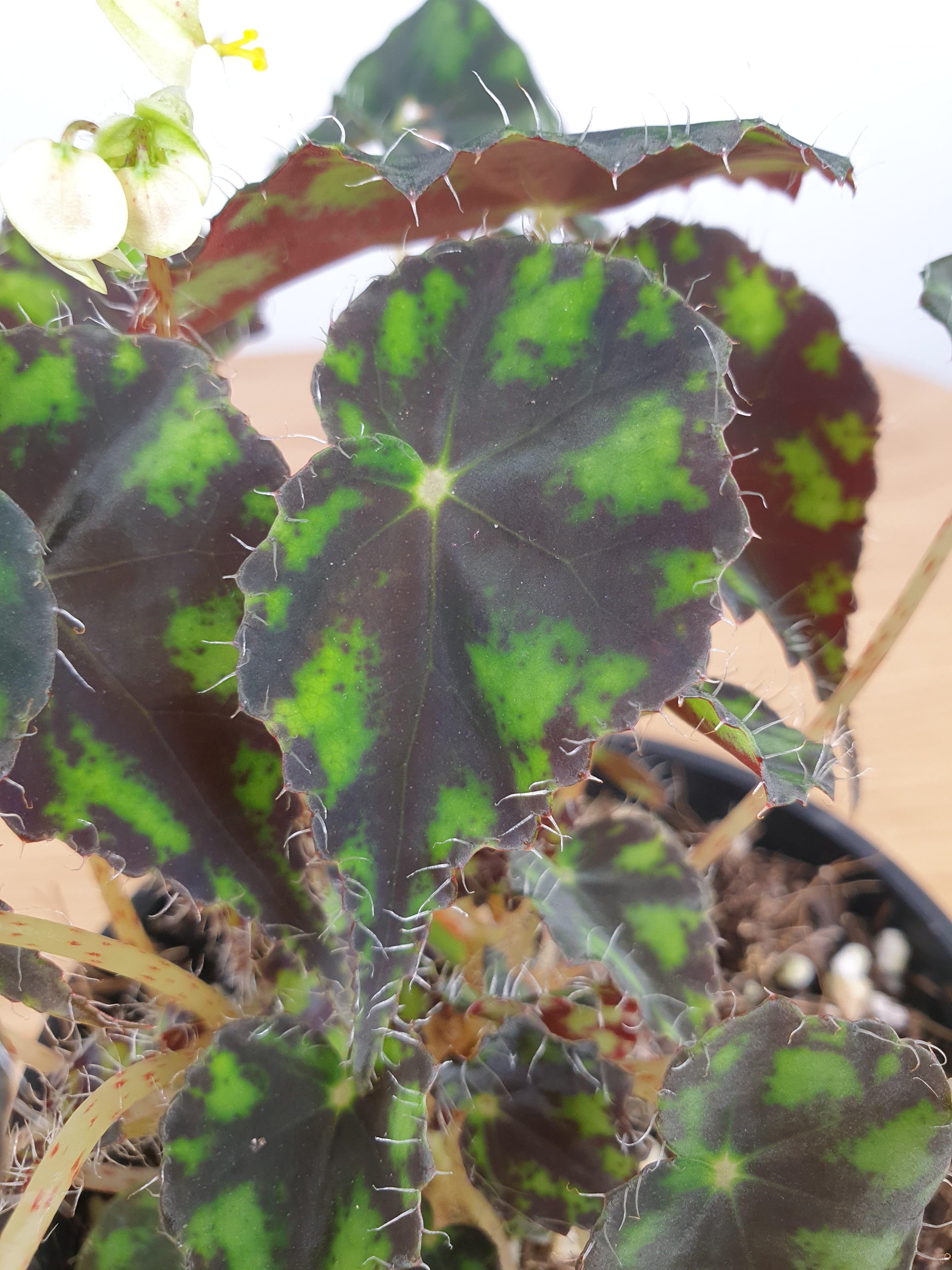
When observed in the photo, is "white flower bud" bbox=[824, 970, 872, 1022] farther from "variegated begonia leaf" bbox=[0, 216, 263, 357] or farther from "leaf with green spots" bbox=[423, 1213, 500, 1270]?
"variegated begonia leaf" bbox=[0, 216, 263, 357]

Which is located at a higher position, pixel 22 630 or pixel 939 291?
pixel 939 291

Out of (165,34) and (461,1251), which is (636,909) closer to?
(461,1251)

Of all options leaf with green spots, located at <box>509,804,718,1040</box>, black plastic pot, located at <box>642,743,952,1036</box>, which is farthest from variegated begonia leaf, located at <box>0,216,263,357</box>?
black plastic pot, located at <box>642,743,952,1036</box>

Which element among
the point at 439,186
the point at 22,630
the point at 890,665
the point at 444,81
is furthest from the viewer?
the point at 890,665

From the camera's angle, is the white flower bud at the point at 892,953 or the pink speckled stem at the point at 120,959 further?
the white flower bud at the point at 892,953

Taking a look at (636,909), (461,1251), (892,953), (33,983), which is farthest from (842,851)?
(33,983)

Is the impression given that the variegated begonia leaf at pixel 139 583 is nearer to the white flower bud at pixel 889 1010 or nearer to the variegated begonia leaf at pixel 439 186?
the variegated begonia leaf at pixel 439 186

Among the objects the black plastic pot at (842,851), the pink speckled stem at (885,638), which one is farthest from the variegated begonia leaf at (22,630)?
the black plastic pot at (842,851)

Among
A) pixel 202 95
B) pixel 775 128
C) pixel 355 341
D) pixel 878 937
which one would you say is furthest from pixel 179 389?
pixel 202 95
